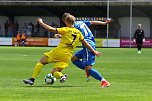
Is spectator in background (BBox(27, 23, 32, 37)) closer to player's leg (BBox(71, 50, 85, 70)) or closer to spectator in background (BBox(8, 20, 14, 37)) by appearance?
spectator in background (BBox(8, 20, 14, 37))

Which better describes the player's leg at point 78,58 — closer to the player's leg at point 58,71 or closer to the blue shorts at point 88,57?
the blue shorts at point 88,57

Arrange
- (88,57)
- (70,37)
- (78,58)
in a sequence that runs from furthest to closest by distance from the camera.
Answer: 1. (78,58)
2. (88,57)
3. (70,37)

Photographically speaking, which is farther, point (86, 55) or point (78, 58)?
point (78, 58)

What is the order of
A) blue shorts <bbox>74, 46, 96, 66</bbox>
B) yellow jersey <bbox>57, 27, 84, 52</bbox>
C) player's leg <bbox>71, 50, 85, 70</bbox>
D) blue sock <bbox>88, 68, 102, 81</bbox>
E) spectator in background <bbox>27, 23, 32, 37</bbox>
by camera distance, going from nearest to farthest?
yellow jersey <bbox>57, 27, 84, 52</bbox>, blue sock <bbox>88, 68, 102, 81</bbox>, blue shorts <bbox>74, 46, 96, 66</bbox>, player's leg <bbox>71, 50, 85, 70</bbox>, spectator in background <bbox>27, 23, 32, 37</bbox>

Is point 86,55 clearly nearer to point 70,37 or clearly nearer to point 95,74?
point 95,74

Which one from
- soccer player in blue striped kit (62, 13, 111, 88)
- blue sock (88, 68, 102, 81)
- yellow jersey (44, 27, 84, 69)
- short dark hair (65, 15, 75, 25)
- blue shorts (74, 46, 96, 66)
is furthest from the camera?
blue shorts (74, 46, 96, 66)

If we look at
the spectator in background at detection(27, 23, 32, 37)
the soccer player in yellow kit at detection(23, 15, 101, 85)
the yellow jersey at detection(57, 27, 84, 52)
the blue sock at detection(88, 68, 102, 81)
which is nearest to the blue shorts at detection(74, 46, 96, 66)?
the blue sock at detection(88, 68, 102, 81)

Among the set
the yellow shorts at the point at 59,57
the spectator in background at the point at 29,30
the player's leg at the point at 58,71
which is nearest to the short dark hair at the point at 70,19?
the yellow shorts at the point at 59,57

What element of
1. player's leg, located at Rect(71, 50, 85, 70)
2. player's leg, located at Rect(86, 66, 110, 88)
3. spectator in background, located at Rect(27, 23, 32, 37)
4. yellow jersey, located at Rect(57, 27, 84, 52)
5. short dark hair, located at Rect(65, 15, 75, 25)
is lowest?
player's leg, located at Rect(86, 66, 110, 88)

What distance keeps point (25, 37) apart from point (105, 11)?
10.7 meters

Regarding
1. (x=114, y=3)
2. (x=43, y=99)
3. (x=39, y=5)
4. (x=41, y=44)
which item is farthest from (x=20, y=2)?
(x=43, y=99)

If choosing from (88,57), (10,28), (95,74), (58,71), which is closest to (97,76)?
(95,74)

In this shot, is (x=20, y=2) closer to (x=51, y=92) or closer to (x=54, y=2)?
(x=54, y=2)

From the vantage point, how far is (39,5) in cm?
6562
